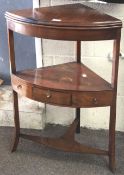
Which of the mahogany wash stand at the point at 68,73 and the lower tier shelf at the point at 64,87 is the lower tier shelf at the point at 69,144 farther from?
the lower tier shelf at the point at 64,87

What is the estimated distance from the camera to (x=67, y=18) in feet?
4.44

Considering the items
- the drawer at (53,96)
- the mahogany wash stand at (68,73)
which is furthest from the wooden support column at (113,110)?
the drawer at (53,96)

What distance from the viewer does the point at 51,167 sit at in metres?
1.69

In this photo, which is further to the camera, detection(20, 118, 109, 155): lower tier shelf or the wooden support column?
detection(20, 118, 109, 155): lower tier shelf

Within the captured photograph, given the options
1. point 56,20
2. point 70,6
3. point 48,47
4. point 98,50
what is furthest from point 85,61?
point 56,20

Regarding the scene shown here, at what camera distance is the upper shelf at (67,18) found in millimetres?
1285

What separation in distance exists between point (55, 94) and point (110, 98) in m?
0.24

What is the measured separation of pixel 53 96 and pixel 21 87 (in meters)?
0.18

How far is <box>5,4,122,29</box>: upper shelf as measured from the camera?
1.29 meters

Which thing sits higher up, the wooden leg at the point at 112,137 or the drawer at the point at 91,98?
the drawer at the point at 91,98

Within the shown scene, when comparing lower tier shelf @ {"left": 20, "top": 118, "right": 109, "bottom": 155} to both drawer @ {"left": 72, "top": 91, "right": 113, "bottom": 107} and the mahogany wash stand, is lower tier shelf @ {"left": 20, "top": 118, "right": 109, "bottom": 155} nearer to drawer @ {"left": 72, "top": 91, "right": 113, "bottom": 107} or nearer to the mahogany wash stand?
the mahogany wash stand

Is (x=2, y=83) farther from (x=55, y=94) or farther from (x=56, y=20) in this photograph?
(x=56, y=20)

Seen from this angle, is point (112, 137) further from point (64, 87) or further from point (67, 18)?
point (67, 18)

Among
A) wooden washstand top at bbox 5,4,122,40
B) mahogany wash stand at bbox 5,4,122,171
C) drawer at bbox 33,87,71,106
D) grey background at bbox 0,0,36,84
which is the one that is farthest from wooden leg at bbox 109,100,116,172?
grey background at bbox 0,0,36,84
